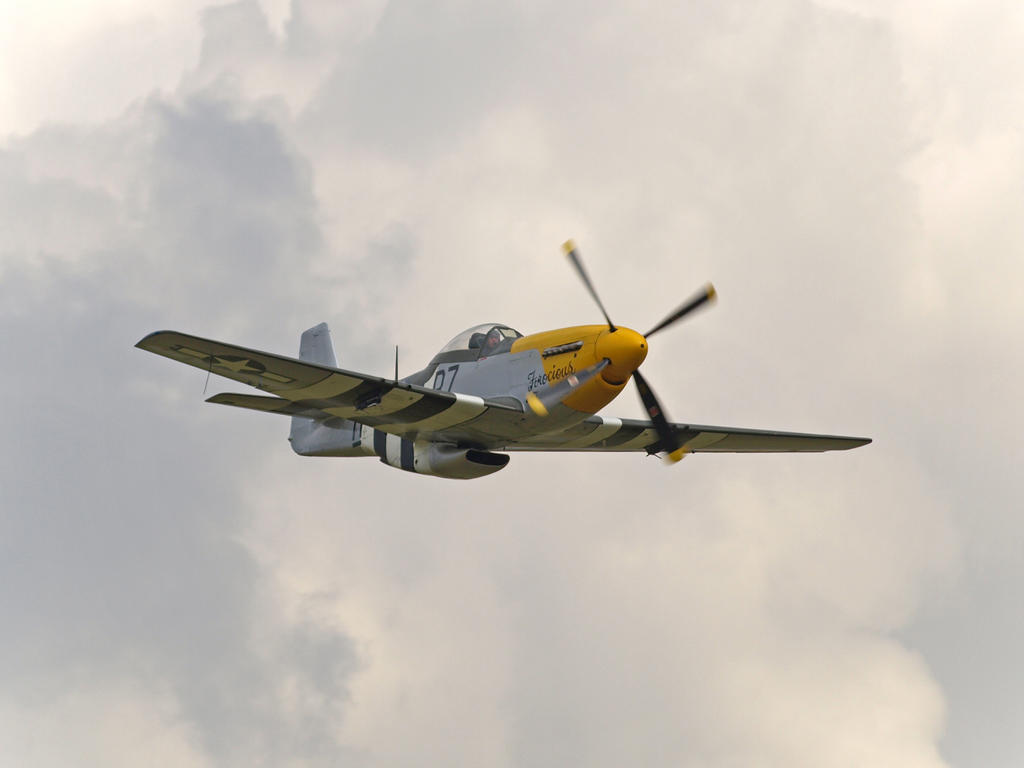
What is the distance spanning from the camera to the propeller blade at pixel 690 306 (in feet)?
74.4

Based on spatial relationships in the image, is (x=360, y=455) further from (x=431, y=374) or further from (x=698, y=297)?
(x=698, y=297)

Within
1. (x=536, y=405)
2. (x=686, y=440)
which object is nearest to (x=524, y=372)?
(x=536, y=405)

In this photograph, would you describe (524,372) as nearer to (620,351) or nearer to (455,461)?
(620,351)

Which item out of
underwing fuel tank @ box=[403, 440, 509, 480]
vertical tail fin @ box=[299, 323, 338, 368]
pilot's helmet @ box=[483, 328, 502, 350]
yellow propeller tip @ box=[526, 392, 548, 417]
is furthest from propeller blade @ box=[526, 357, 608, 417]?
vertical tail fin @ box=[299, 323, 338, 368]

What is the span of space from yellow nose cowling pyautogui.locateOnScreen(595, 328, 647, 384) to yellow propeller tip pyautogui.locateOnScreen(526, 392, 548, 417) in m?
1.50

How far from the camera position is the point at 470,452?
2469 cm

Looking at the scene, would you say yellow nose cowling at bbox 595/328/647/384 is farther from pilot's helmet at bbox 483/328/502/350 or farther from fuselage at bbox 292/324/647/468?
pilot's helmet at bbox 483/328/502/350

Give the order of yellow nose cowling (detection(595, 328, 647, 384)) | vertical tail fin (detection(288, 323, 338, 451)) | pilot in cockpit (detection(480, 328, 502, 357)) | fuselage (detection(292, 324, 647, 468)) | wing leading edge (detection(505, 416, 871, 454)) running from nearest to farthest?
yellow nose cowling (detection(595, 328, 647, 384)) → fuselage (detection(292, 324, 647, 468)) → pilot in cockpit (detection(480, 328, 502, 357)) → wing leading edge (detection(505, 416, 871, 454)) → vertical tail fin (detection(288, 323, 338, 451))

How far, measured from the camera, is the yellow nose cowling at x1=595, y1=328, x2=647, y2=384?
2156 cm

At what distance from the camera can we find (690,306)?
22.8 metres

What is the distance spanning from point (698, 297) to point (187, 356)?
10.0 m

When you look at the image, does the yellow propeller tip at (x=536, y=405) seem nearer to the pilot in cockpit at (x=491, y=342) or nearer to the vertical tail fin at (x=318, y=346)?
the pilot in cockpit at (x=491, y=342)

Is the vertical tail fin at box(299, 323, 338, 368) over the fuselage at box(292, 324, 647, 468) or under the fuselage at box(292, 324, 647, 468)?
over

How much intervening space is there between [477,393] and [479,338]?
1417 mm
